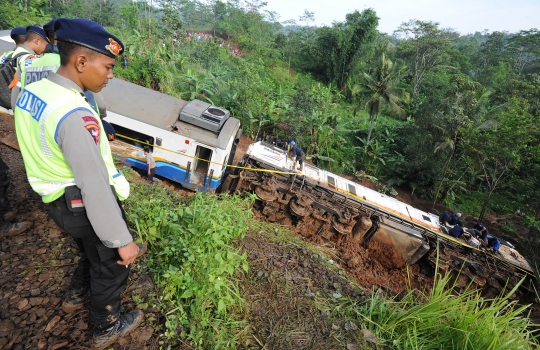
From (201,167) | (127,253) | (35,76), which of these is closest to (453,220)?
(201,167)

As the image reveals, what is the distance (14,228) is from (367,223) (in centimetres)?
689

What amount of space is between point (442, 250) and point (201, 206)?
6.85 meters

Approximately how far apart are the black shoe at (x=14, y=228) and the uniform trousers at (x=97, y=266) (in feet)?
4.33

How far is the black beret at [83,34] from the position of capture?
5.25 ft

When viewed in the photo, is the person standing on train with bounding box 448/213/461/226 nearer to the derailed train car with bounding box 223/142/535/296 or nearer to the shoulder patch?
the derailed train car with bounding box 223/142/535/296

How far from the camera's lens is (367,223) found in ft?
24.9

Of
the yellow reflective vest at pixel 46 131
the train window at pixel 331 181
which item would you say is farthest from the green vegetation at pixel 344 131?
the train window at pixel 331 181

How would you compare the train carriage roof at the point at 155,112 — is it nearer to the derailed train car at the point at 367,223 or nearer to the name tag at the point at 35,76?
the derailed train car at the point at 367,223

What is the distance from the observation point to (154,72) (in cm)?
1617

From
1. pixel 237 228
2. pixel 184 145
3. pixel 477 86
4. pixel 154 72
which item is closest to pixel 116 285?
pixel 237 228

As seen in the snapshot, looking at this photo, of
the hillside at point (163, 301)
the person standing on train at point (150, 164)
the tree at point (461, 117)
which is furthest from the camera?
the tree at point (461, 117)

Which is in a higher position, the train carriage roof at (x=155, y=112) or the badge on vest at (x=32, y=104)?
the badge on vest at (x=32, y=104)

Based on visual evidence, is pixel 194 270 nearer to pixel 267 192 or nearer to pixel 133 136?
pixel 267 192

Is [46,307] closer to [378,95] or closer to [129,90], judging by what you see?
[129,90]
